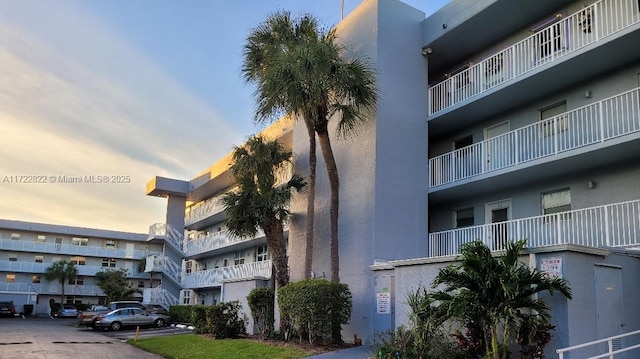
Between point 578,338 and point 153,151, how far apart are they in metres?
21.0

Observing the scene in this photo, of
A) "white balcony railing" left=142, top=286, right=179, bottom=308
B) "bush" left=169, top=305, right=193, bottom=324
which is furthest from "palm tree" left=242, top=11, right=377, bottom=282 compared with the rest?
"white balcony railing" left=142, top=286, right=179, bottom=308

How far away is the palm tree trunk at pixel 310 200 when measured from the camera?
19875mm

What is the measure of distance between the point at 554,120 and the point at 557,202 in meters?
2.79

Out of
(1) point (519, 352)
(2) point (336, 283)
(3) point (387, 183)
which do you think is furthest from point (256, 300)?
(1) point (519, 352)

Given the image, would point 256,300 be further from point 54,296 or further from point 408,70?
point 54,296

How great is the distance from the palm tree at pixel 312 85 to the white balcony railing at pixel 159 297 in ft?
80.3

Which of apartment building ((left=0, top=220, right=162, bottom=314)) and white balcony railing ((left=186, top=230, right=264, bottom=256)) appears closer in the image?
white balcony railing ((left=186, top=230, right=264, bottom=256))

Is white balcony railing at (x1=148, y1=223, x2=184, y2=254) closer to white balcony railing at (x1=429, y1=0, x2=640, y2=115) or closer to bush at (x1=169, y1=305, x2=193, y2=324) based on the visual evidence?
bush at (x1=169, y1=305, x2=193, y2=324)

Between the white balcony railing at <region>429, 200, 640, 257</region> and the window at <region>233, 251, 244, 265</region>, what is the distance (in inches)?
776

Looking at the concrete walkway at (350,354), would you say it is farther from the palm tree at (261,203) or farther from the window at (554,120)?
the window at (554,120)

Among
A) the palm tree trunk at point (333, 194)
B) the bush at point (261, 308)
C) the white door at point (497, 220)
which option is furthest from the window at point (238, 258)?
the white door at point (497, 220)

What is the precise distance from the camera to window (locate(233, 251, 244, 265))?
3709 centimetres

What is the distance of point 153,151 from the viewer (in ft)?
88.1

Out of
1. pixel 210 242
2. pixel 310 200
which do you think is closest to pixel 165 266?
pixel 210 242
